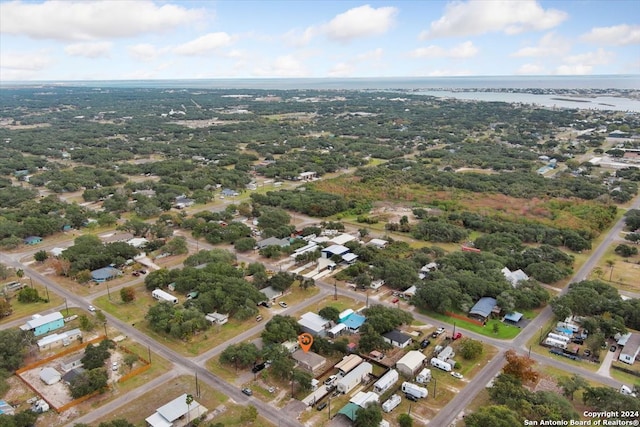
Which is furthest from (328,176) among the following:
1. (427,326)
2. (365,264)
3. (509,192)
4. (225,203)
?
(427,326)

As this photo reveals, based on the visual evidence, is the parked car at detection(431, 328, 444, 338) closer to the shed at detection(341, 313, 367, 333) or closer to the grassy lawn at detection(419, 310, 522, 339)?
the grassy lawn at detection(419, 310, 522, 339)

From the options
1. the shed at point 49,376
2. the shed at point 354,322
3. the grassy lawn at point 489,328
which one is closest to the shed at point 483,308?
the grassy lawn at point 489,328

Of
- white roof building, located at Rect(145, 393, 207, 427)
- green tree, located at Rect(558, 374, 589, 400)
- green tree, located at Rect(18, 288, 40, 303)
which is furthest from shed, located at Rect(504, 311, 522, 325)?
green tree, located at Rect(18, 288, 40, 303)

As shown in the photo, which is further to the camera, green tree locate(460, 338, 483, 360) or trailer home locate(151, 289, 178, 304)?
trailer home locate(151, 289, 178, 304)

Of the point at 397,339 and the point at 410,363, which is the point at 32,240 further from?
the point at 410,363

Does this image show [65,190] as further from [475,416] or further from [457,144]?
[457,144]

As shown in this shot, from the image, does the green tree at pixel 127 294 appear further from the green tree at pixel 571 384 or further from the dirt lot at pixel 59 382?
the green tree at pixel 571 384
